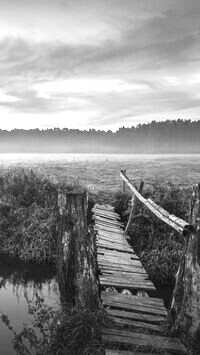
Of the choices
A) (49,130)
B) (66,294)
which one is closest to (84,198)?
(66,294)

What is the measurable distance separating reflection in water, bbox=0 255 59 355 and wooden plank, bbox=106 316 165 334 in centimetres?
235

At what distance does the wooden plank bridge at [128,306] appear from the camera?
5.91 meters

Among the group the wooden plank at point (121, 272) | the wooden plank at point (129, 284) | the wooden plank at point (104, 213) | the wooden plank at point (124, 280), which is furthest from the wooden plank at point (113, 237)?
the wooden plank at point (129, 284)

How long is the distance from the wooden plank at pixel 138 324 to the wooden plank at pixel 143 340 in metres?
0.33

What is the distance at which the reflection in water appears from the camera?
27.9ft

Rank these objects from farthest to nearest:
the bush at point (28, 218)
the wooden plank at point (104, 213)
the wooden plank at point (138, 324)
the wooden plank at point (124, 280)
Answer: the wooden plank at point (104, 213) → the bush at point (28, 218) → the wooden plank at point (124, 280) → the wooden plank at point (138, 324)

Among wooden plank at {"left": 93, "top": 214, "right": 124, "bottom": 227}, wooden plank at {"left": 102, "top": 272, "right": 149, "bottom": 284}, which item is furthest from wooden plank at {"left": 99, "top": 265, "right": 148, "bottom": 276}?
wooden plank at {"left": 93, "top": 214, "right": 124, "bottom": 227}

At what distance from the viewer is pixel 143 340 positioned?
19.8 ft

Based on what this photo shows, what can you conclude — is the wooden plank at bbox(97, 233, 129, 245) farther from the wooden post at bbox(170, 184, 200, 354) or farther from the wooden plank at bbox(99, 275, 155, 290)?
the wooden post at bbox(170, 184, 200, 354)

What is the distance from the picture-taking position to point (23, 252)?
13.9 meters

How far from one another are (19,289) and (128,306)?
491cm

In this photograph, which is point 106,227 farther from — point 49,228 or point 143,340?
point 143,340

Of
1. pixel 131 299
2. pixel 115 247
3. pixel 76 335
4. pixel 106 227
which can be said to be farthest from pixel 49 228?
pixel 76 335

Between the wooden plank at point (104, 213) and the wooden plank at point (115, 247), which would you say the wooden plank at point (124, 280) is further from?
the wooden plank at point (104, 213)
